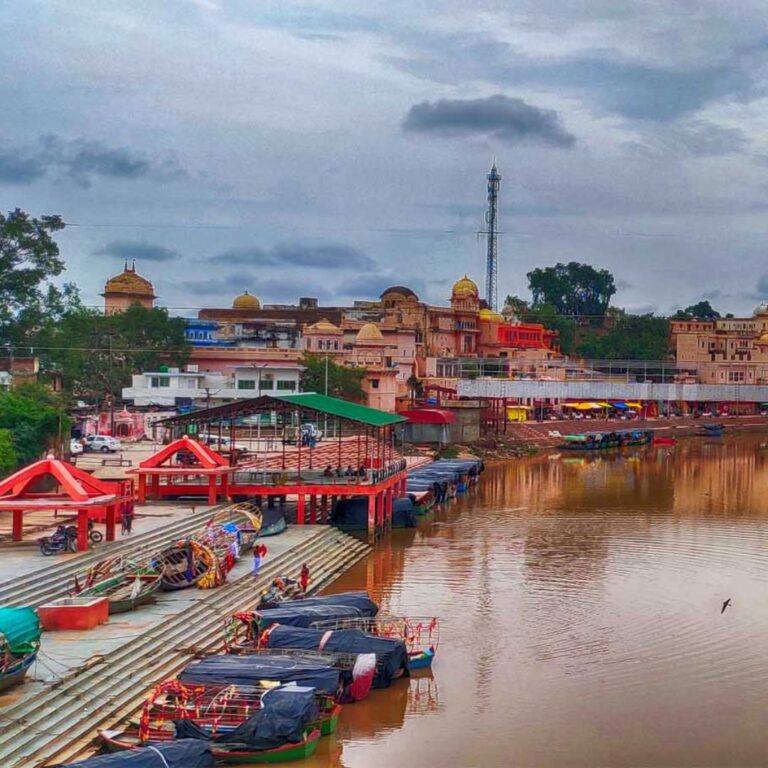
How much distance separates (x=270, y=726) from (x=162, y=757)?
1.82 m

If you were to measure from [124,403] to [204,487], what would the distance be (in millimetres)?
28549

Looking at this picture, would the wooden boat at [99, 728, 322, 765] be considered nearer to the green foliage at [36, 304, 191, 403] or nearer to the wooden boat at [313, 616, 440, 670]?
the wooden boat at [313, 616, 440, 670]

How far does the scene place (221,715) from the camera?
1536 cm

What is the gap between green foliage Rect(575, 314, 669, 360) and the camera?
10062cm

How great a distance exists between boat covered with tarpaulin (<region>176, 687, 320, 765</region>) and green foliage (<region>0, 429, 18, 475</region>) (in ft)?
57.7

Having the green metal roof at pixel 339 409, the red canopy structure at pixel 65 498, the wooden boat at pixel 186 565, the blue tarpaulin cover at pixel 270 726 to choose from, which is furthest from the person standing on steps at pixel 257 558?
the blue tarpaulin cover at pixel 270 726

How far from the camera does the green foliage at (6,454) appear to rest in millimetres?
31172

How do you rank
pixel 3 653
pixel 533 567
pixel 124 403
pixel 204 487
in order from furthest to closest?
pixel 124 403, pixel 204 487, pixel 533 567, pixel 3 653

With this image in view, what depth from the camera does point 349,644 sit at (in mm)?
18312

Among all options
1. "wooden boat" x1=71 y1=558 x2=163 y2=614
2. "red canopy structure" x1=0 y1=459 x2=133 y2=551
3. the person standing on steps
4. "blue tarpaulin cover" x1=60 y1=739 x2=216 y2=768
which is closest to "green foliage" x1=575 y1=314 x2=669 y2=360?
the person standing on steps

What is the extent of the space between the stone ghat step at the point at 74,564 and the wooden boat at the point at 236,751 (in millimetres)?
4757

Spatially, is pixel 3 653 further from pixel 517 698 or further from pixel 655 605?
pixel 655 605

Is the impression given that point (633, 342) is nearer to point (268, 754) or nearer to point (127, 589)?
point (127, 589)

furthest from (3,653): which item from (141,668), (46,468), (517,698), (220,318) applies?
(220,318)
